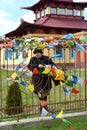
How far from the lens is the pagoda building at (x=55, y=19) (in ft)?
99.6

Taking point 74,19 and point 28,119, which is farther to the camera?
point 74,19

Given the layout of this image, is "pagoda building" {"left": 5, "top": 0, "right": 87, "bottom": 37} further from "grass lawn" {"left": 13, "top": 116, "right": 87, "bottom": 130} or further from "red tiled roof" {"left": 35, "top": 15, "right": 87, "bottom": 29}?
"grass lawn" {"left": 13, "top": 116, "right": 87, "bottom": 130}

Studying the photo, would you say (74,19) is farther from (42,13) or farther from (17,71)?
(17,71)

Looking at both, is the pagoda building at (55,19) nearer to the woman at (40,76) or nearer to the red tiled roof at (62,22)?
the red tiled roof at (62,22)

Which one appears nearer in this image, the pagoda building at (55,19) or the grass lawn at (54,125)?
the grass lawn at (54,125)

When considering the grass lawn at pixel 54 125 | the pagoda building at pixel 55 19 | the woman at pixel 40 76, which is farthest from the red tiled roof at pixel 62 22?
the grass lawn at pixel 54 125

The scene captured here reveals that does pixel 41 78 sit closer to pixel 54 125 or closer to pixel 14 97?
pixel 14 97

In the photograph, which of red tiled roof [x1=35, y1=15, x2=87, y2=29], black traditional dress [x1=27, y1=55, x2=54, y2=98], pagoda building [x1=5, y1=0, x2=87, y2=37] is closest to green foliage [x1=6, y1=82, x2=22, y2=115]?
black traditional dress [x1=27, y1=55, x2=54, y2=98]

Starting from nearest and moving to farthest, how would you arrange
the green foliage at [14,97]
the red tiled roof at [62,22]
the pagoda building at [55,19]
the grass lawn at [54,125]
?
the grass lawn at [54,125] → the green foliage at [14,97] → the pagoda building at [55,19] → the red tiled roof at [62,22]

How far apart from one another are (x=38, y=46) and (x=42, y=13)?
3113 cm

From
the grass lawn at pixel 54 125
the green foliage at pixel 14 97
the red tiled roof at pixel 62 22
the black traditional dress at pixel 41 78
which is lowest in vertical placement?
the grass lawn at pixel 54 125

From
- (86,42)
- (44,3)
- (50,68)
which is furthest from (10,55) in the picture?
(44,3)

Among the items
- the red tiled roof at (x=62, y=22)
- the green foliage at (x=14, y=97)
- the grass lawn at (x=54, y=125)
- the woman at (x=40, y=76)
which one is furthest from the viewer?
the red tiled roof at (x=62, y=22)

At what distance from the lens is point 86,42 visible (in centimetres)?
609
